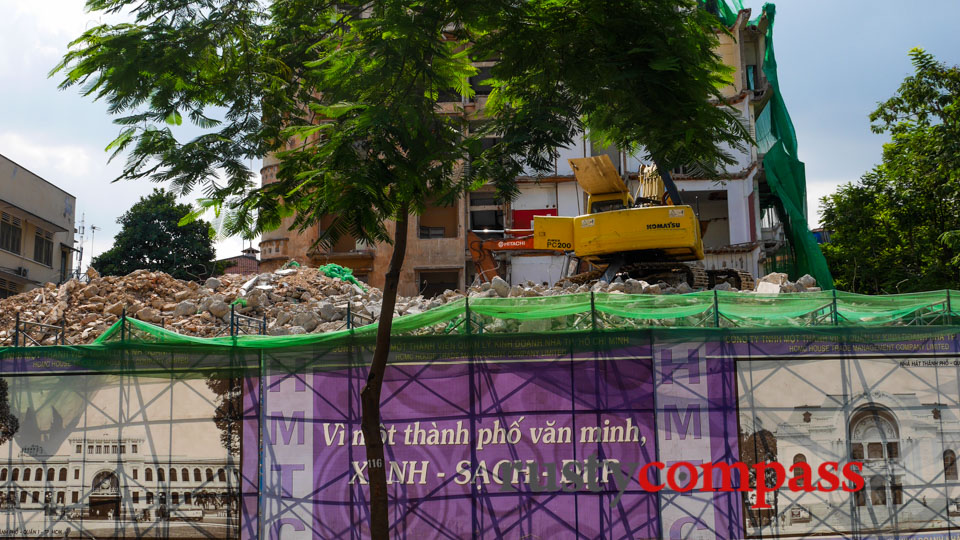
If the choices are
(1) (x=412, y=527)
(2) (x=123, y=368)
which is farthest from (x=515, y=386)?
(2) (x=123, y=368)

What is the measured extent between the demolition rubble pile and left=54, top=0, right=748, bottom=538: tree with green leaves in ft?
20.8

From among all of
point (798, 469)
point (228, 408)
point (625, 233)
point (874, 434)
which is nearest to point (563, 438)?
point (798, 469)

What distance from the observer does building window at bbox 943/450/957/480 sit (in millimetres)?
9664

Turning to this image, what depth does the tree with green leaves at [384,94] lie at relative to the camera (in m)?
6.51

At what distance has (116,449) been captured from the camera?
34.1 ft

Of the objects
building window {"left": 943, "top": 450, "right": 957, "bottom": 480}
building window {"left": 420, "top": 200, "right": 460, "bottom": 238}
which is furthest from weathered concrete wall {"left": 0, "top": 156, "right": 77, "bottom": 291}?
building window {"left": 943, "top": 450, "right": 957, "bottom": 480}

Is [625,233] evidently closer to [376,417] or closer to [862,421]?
[862,421]

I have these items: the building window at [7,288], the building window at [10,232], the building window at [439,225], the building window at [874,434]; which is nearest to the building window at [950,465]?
the building window at [874,434]

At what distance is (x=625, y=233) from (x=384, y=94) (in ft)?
40.2

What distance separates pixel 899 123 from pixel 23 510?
2577 centimetres

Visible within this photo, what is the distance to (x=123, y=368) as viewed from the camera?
10477 mm

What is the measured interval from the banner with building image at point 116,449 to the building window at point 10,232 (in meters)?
31.2

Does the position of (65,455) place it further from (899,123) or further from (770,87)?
(770,87)

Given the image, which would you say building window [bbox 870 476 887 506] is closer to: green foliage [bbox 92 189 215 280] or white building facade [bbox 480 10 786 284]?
white building facade [bbox 480 10 786 284]
